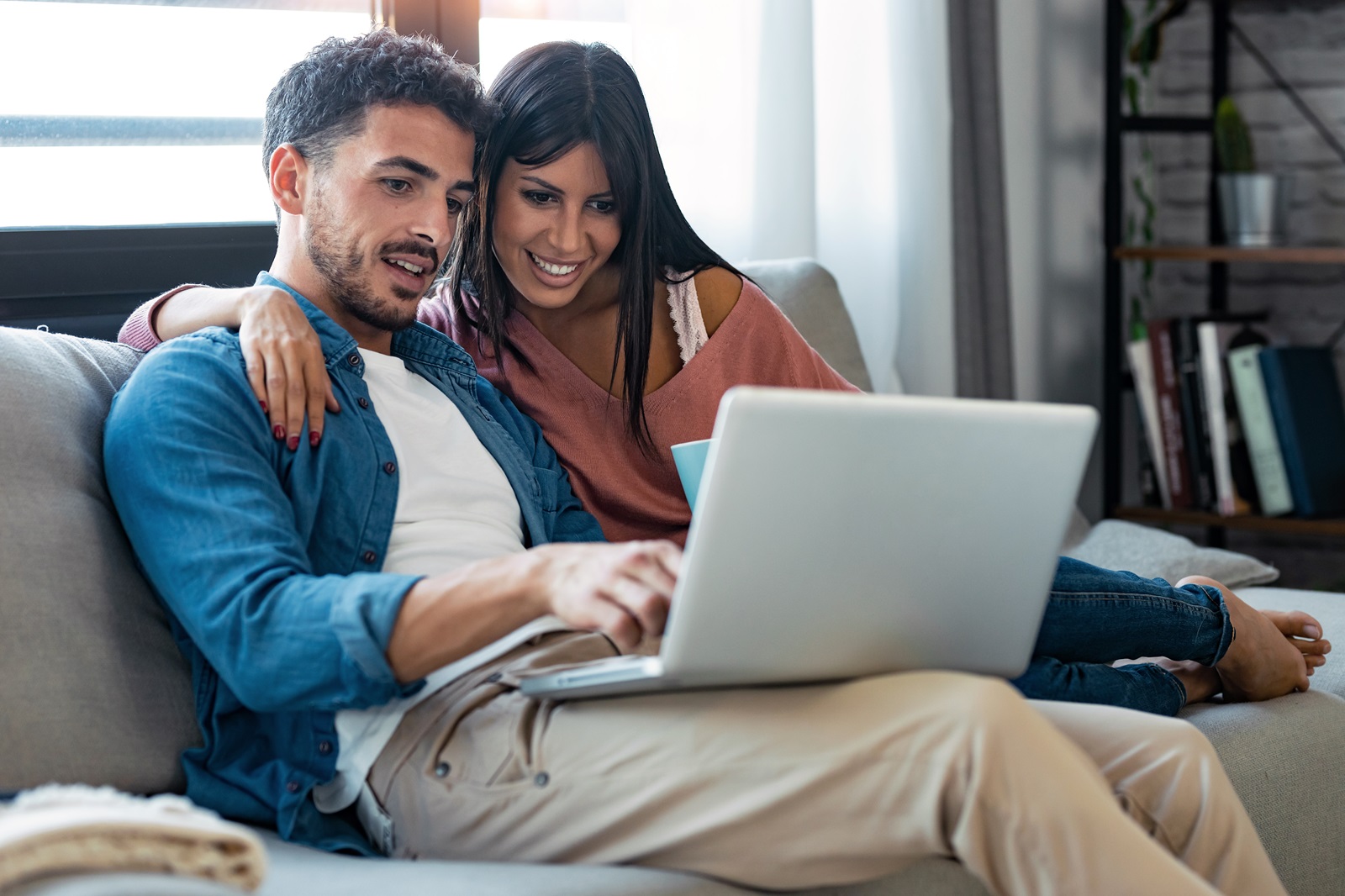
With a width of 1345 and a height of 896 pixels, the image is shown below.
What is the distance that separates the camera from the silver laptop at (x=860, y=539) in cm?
88

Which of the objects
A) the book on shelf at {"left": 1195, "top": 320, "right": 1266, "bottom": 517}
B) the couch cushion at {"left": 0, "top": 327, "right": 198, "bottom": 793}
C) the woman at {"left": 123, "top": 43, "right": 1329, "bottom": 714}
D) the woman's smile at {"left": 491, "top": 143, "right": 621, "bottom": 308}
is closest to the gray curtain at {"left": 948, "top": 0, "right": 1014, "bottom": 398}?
the book on shelf at {"left": 1195, "top": 320, "right": 1266, "bottom": 517}

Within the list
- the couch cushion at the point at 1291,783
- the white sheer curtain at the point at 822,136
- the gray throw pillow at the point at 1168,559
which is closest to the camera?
the couch cushion at the point at 1291,783

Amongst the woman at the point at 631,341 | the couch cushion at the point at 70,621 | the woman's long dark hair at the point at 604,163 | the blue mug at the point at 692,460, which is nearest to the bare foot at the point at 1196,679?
the woman at the point at 631,341

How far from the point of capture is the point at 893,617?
39.8 inches

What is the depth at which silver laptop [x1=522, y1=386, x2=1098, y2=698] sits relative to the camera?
881 mm

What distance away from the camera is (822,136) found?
8.38ft

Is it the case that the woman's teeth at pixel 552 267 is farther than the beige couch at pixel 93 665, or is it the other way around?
the woman's teeth at pixel 552 267

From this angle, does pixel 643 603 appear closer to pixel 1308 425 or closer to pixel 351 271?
pixel 351 271

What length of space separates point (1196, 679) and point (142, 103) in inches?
61.5

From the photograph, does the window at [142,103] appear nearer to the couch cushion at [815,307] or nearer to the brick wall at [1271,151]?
the couch cushion at [815,307]

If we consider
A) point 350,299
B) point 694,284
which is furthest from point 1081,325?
point 350,299

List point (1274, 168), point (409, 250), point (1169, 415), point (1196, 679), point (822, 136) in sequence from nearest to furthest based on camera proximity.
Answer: point (409, 250), point (1196, 679), point (822, 136), point (1169, 415), point (1274, 168)

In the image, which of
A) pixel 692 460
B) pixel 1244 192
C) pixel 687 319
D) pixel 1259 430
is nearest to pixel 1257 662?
pixel 692 460

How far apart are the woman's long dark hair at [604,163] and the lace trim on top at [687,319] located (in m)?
0.03
